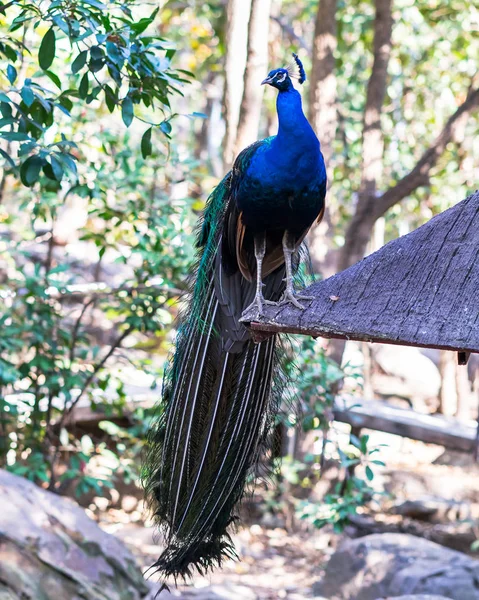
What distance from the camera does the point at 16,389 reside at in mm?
4617

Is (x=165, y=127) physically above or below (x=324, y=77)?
below

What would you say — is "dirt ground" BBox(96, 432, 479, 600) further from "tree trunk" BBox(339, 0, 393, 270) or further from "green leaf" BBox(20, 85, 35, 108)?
"green leaf" BBox(20, 85, 35, 108)

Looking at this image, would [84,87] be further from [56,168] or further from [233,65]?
[233,65]

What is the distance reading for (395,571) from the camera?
4.20 meters

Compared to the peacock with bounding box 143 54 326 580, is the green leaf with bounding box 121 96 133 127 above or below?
above

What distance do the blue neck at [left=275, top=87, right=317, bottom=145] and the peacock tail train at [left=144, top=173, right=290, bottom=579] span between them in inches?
14.6

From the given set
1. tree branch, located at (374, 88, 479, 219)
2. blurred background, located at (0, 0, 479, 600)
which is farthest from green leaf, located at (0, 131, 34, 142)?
tree branch, located at (374, 88, 479, 219)

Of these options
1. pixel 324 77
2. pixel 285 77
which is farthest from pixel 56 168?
pixel 324 77

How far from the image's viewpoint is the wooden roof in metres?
1.75

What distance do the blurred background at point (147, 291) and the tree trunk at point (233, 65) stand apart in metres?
0.01

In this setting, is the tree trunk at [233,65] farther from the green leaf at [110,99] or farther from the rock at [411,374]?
the rock at [411,374]

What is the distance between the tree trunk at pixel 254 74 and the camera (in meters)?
4.37

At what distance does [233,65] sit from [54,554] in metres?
2.98

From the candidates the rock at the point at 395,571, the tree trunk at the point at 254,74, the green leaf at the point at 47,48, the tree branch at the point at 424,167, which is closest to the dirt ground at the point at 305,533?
the rock at the point at 395,571
